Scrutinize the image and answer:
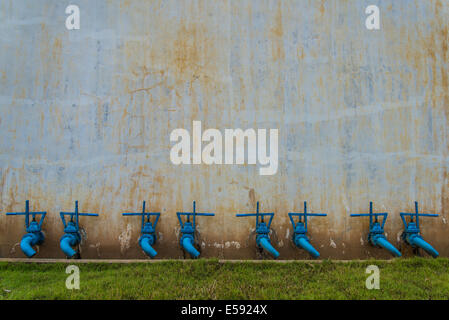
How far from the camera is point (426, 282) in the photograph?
317 centimetres

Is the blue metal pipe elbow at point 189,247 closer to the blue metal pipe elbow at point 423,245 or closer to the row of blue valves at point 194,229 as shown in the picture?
the row of blue valves at point 194,229

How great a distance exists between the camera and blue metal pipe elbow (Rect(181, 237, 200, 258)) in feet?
11.9

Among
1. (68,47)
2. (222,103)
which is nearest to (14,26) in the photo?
(68,47)

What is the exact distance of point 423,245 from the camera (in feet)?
12.2

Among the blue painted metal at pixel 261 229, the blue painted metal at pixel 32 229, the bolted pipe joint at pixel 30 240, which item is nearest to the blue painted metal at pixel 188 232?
the blue painted metal at pixel 261 229

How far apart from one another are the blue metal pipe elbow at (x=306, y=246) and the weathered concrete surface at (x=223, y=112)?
260 millimetres

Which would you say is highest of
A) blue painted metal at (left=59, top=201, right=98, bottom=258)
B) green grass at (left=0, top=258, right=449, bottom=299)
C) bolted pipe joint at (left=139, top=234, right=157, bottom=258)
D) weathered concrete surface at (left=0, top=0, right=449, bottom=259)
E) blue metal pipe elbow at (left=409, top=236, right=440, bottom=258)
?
weathered concrete surface at (left=0, top=0, right=449, bottom=259)

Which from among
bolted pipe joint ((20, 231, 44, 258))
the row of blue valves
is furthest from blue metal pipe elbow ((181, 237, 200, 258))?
bolted pipe joint ((20, 231, 44, 258))

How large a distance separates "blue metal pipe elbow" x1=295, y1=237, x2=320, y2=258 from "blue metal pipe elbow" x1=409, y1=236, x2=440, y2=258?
1376 millimetres

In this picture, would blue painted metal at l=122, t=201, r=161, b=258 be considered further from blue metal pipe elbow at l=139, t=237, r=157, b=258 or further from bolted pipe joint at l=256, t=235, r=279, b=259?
bolted pipe joint at l=256, t=235, r=279, b=259

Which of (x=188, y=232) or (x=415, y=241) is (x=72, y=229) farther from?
(x=415, y=241)

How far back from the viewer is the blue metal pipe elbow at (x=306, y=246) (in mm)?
3551
